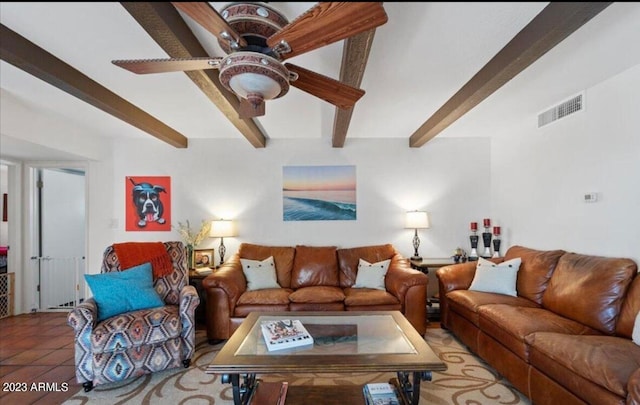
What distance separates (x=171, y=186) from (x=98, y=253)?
1.27m

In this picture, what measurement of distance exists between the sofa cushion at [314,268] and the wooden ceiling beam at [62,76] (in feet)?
7.35

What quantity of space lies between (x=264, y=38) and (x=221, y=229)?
282 cm

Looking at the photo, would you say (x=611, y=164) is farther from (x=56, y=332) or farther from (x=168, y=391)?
(x=56, y=332)

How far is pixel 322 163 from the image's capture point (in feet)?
14.0

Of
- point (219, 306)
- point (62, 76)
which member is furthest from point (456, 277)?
point (62, 76)

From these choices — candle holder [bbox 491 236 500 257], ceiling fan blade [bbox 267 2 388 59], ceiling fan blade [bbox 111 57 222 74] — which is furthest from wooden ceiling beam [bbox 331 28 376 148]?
candle holder [bbox 491 236 500 257]

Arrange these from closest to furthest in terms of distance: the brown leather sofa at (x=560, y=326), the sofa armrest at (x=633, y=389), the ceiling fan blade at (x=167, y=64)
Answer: the sofa armrest at (x=633, y=389), the ceiling fan blade at (x=167, y=64), the brown leather sofa at (x=560, y=326)

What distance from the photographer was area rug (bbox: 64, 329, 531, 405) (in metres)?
2.20

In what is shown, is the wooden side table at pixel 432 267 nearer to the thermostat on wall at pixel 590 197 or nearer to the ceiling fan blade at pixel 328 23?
the thermostat on wall at pixel 590 197

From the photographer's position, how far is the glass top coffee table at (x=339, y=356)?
5.54ft

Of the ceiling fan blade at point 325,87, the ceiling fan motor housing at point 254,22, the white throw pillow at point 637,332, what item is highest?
the ceiling fan motor housing at point 254,22

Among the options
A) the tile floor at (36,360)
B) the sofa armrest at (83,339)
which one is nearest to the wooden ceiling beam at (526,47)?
the sofa armrest at (83,339)

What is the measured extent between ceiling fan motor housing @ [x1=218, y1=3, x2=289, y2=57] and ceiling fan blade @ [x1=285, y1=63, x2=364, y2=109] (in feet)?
0.56

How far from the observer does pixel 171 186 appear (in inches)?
166
